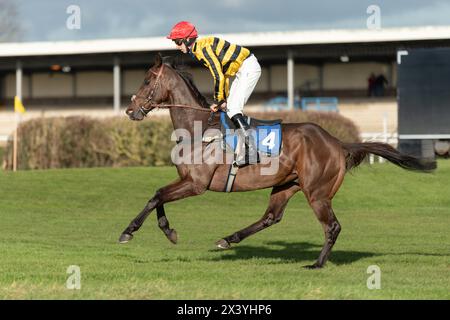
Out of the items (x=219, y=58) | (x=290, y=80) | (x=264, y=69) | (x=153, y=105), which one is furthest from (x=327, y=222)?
(x=264, y=69)

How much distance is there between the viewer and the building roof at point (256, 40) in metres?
33.8

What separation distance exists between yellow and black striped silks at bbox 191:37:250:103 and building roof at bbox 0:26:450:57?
80.9ft

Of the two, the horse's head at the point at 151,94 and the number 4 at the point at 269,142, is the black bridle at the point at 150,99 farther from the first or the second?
the number 4 at the point at 269,142

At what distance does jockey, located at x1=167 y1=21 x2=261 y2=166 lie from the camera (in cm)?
990

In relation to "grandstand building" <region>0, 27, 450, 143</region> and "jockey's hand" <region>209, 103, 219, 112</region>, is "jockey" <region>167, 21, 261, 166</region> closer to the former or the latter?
"jockey's hand" <region>209, 103, 219, 112</region>

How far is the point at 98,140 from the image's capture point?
2703cm

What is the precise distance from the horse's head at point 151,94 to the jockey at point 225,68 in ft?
1.42

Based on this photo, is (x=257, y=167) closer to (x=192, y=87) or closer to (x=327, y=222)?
(x=327, y=222)

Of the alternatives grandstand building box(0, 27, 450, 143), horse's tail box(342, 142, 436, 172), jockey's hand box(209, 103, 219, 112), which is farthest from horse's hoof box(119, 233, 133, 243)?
grandstand building box(0, 27, 450, 143)

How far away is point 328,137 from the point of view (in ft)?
33.5

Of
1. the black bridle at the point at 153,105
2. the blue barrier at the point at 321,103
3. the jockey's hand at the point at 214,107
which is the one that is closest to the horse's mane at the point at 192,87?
the black bridle at the point at 153,105
